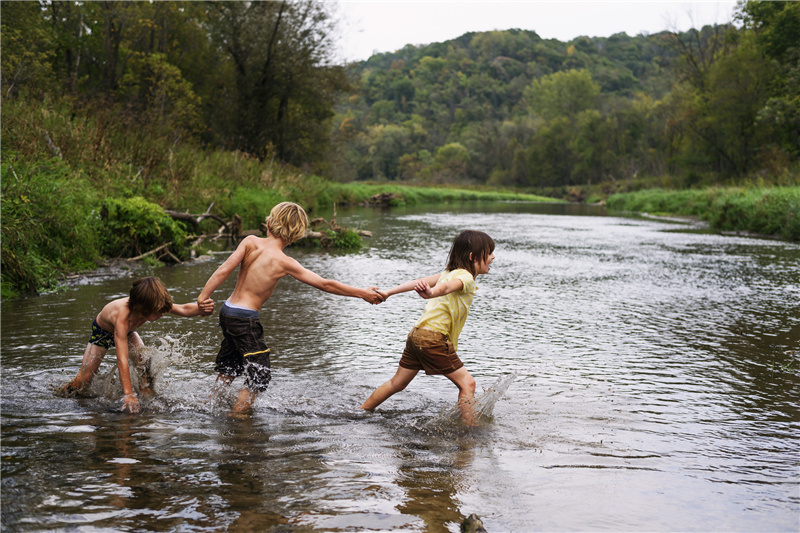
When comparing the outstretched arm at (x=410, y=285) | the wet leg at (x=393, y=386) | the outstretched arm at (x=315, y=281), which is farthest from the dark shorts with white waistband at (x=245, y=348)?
the outstretched arm at (x=410, y=285)

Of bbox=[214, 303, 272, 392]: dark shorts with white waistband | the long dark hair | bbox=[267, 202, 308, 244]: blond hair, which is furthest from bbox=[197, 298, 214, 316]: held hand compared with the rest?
the long dark hair

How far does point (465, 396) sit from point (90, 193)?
9.66 metres

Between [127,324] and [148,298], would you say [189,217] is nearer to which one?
[127,324]

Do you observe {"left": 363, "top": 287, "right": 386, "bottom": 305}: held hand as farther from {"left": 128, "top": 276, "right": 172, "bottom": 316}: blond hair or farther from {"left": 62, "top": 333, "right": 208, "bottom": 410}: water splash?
{"left": 62, "top": 333, "right": 208, "bottom": 410}: water splash

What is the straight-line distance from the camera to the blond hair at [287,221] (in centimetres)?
486

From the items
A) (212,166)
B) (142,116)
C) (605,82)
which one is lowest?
(212,166)

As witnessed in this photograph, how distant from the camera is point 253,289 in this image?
493 cm

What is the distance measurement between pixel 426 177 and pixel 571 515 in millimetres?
111713

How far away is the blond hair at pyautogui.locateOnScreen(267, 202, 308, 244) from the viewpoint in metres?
4.86

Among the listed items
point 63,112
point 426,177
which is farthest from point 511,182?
point 63,112

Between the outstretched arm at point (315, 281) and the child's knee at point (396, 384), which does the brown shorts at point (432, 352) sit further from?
the outstretched arm at point (315, 281)

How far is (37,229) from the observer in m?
9.55

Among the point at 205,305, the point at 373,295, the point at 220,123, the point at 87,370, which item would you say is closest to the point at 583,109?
the point at 220,123

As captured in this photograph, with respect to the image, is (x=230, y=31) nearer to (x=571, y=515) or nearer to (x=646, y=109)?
(x=571, y=515)
